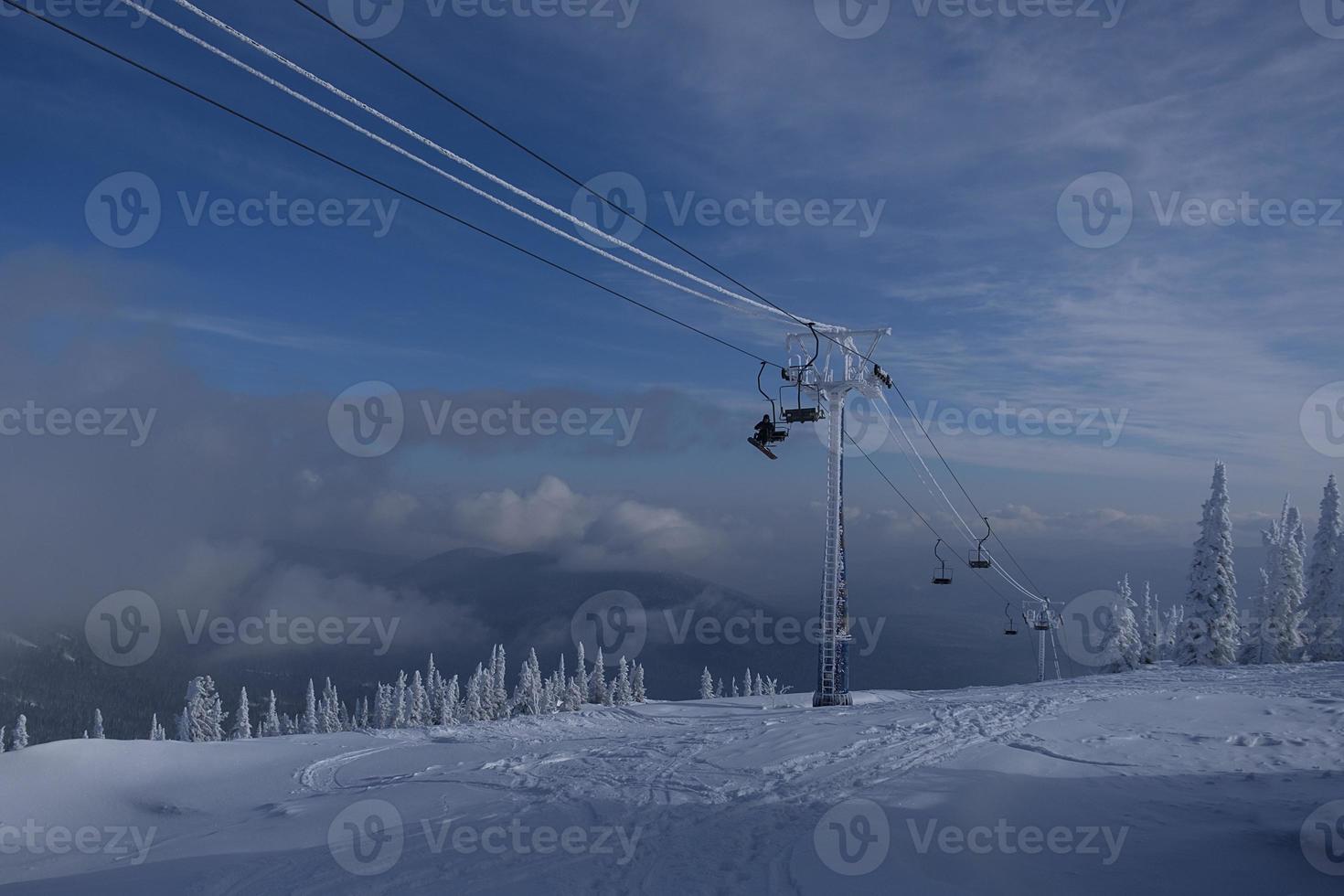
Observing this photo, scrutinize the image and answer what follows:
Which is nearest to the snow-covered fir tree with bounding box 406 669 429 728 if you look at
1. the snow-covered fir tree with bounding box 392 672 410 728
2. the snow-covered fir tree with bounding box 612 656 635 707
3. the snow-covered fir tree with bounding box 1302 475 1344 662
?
the snow-covered fir tree with bounding box 392 672 410 728

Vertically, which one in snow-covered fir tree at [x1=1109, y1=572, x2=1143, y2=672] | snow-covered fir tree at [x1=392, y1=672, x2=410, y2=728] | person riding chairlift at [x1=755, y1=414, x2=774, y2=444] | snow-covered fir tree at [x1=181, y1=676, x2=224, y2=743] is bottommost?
snow-covered fir tree at [x1=392, y1=672, x2=410, y2=728]

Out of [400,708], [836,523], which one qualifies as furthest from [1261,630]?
[400,708]

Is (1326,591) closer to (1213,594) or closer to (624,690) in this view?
(1213,594)

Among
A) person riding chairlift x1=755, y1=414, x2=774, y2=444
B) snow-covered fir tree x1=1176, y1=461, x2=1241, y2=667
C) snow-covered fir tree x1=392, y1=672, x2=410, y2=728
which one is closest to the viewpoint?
person riding chairlift x1=755, y1=414, x2=774, y2=444

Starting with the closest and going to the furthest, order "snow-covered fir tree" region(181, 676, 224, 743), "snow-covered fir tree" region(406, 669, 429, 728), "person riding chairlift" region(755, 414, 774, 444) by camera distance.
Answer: "person riding chairlift" region(755, 414, 774, 444), "snow-covered fir tree" region(181, 676, 224, 743), "snow-covered fir tree" region(406, 669, 429, 728)

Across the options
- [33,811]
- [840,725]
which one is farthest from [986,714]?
[33,811]

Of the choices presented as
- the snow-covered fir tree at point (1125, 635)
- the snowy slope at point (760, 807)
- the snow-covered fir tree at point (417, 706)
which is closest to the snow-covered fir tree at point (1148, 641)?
the snow-covered fir tree at point (1125, 635)

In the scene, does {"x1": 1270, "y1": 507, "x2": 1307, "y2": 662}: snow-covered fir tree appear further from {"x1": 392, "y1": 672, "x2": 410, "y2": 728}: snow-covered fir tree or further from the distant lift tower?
{"x1": 392, "y1": 672, "x2": 410, "y2": 728}: snow-covered fir tree
